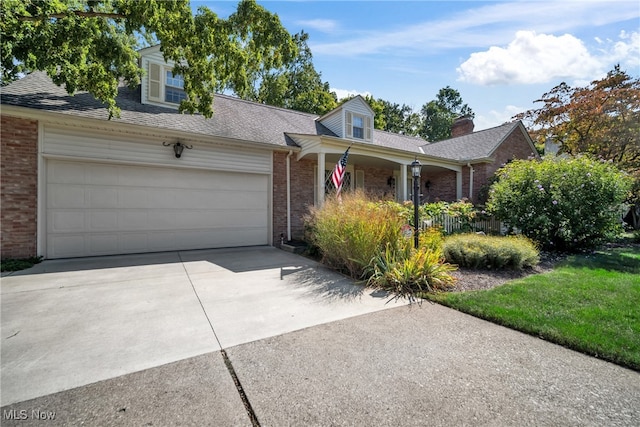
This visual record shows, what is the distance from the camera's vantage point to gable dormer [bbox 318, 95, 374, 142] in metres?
11.2

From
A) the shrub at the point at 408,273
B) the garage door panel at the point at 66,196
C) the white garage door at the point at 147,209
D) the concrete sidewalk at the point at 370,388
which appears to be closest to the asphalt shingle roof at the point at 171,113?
the white garage door at the point at 147,209

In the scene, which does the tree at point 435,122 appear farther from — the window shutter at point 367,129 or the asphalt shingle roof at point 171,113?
the asphalt shingle roof at point 171,113

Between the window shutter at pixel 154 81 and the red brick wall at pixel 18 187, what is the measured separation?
10.5 ft

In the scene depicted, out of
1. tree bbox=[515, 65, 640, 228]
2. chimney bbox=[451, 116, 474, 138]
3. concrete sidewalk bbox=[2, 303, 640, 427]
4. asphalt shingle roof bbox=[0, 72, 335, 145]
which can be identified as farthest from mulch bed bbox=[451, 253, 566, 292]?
chimney bbox=[451, 116, 474, 138]

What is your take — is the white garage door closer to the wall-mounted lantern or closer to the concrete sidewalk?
the concrete sidewalk

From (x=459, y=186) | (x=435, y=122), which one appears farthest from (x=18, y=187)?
(x=435, y=122)

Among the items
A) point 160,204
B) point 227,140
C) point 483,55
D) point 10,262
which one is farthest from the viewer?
point 483,55

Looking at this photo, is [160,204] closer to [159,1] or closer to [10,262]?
[10,262]

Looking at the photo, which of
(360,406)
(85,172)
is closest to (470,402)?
(360,406)

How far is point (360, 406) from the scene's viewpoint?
1897 mm

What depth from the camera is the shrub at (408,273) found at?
4488 millimetres

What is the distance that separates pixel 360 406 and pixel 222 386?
100 centimetres

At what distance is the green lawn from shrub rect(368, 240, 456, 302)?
1.20 ft

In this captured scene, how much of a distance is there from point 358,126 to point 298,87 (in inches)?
603
